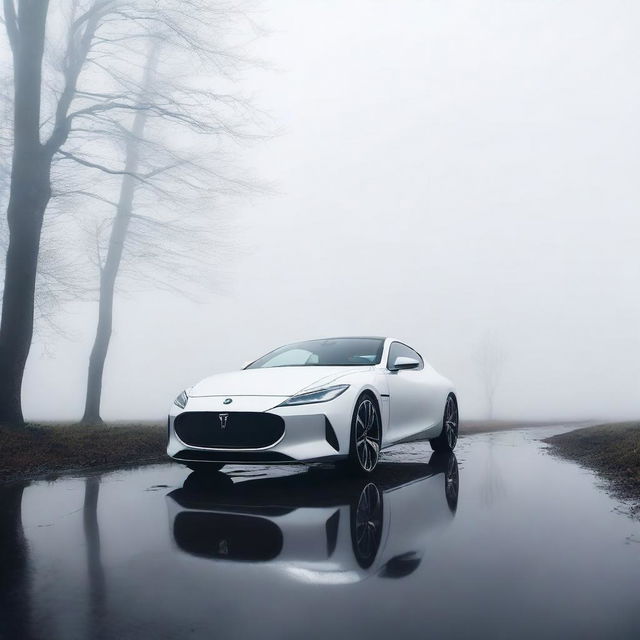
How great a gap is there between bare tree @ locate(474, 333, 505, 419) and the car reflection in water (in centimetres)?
5161

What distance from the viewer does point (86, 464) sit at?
895cm

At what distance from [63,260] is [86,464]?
11.2 meters

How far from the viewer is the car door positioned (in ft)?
27.3

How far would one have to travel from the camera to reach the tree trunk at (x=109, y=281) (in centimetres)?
1789

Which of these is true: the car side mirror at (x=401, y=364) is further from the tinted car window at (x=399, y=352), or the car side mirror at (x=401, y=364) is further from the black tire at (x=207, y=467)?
the black tire at (x=207, y=467)

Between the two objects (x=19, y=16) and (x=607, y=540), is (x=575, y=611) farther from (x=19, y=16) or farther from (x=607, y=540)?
(x=19, y=16)

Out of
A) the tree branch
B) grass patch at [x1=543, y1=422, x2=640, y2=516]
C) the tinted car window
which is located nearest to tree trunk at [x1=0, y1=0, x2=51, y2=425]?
the tree branch

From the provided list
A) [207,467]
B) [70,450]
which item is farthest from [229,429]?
[70,450]

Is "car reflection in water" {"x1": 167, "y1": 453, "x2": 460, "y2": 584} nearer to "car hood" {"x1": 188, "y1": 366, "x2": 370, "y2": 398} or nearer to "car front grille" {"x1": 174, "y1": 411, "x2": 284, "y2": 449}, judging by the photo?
"car front grille" {"x1": 174, "y1": 411, "x2": 284, "y2": 449}

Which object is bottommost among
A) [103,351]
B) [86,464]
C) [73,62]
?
[86,464]

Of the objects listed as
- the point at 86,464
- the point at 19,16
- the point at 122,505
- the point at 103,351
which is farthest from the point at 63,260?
the point at 122,505

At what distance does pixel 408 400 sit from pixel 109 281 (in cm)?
1177

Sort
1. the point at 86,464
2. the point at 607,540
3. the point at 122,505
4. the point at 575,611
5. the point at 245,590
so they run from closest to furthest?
the point at 575,611, the point at 245,590, the point at 607,540, the point at 122,505, the point at 86,464

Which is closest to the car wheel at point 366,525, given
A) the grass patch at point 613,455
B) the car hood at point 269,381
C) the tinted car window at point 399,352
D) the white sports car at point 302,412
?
the white sports car at point 302,412
